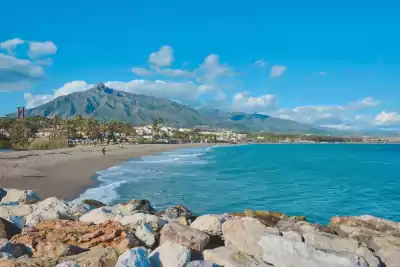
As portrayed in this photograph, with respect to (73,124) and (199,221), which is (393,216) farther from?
(73,124)

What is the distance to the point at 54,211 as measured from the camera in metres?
9.52

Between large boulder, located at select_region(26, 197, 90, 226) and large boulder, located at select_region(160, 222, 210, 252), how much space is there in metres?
3.23

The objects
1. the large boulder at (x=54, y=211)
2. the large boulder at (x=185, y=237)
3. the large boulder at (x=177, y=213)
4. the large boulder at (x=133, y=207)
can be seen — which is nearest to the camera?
the large boulder at (x=185, y=237)

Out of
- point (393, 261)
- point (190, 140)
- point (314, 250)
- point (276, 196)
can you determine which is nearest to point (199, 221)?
point (314, 250)

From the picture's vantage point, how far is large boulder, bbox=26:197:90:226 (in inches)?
360

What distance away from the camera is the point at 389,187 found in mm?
32531

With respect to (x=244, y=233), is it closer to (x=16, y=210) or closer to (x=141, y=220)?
(x=141, y=220)

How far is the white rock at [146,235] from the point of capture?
7535 mm

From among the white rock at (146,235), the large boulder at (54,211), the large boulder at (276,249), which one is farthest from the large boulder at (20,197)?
the large boulder at (276,249)

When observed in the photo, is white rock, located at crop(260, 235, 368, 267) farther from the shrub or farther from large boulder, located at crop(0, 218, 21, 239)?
the shrub

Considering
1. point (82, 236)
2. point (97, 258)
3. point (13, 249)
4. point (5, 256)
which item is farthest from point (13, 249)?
point (97, 258)

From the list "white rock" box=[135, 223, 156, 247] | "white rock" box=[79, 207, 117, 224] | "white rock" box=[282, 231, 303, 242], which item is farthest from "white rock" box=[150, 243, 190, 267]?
"white rock" box=[79, 207, 117, 224]

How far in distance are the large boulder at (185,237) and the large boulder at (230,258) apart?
34 cm

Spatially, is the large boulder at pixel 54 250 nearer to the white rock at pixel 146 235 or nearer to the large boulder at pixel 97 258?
the large boulder at pixel 97 258
